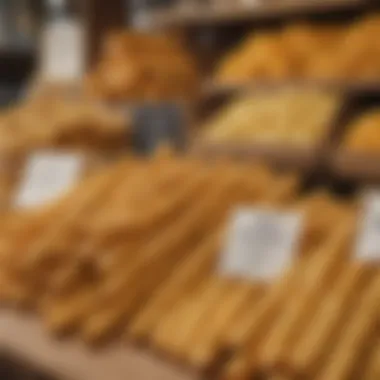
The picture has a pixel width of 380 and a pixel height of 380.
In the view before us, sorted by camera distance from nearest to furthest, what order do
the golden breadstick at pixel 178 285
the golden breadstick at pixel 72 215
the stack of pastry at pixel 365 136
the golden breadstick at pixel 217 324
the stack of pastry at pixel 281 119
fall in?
the golden breadstick at pixel 217 324 → the golden breadstick at pixel 178 285 → the golden breadstick at pixel 72 215 → the stack of pastry at pixel 365 136 → the stack of pastry at pixel 281 119

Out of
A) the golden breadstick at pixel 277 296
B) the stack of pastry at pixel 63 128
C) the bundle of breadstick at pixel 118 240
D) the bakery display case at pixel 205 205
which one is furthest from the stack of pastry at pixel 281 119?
the golden breadstick at pixel 277 296

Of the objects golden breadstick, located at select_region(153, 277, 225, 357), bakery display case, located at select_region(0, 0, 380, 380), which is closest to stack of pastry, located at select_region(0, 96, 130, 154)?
bakery display case, located at select_region(0, 0, 380, 380)

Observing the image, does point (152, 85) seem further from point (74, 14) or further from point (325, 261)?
point (325, 261)

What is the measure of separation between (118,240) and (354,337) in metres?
0.40

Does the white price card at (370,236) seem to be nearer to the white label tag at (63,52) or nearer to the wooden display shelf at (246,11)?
the wooden display shelf at (246,11)

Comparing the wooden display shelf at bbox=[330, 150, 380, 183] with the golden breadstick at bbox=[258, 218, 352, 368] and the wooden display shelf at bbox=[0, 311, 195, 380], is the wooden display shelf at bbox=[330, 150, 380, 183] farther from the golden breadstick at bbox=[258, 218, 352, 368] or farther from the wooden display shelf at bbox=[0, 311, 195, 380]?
the wooden display shelf at bbox=[0, 311, 195, 380]

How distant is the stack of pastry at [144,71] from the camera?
68.8 inches

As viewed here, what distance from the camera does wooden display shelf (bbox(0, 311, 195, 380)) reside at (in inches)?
40.4

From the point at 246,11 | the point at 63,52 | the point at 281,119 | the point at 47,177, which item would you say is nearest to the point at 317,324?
the point at 281,119

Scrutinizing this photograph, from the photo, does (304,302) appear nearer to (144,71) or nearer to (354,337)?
(354,337)

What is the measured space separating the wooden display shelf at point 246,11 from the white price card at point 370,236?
19.8 inches

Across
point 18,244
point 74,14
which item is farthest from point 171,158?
point 74,14

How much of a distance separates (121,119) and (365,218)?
2.90 feet

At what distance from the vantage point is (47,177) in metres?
1.59
